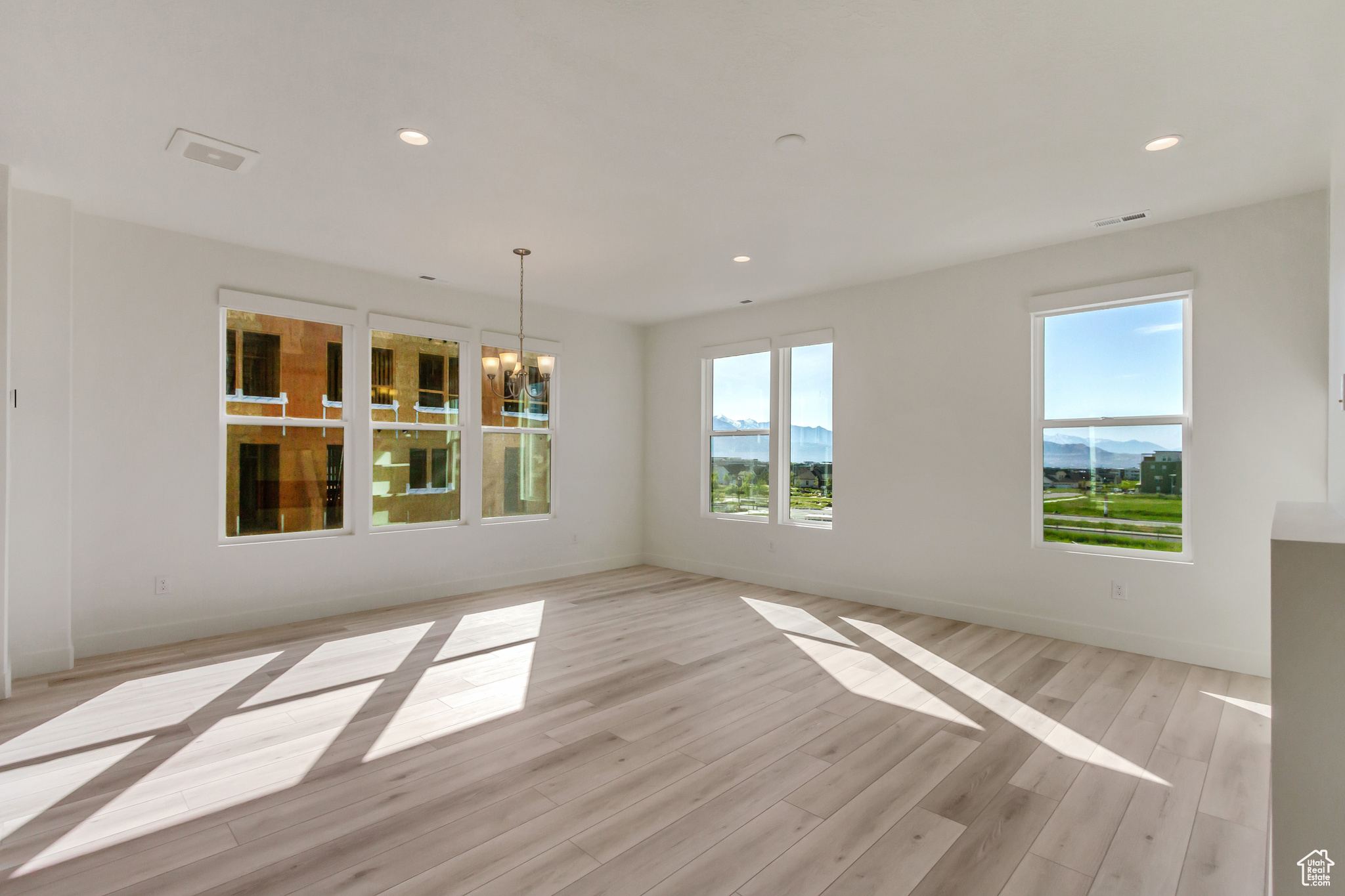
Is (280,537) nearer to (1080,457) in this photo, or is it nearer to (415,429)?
(415,429)

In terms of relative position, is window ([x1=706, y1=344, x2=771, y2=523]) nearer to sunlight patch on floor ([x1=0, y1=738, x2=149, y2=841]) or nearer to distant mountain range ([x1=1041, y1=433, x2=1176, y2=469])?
distant mountain range ([x1=1041, y1=433, x2=1176, y2=469])

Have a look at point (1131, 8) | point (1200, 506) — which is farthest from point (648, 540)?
point (1131, 8)

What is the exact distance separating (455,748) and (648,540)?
4691mm

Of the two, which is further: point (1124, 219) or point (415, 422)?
point (415, 422)

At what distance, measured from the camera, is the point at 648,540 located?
7.42 metres


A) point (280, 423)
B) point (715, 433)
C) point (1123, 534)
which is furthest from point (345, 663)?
point (1123, 534)

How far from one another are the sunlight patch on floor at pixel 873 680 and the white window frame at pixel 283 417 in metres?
3.73

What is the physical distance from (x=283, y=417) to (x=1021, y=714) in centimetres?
525

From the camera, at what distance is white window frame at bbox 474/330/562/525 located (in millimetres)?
6035

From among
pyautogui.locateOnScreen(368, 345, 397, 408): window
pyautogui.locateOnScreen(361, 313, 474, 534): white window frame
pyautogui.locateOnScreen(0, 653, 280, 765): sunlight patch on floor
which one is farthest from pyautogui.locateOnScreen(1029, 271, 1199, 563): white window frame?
pyautogui.locateOnScreen(0, 653, 280, 765): sunlight patch on floor

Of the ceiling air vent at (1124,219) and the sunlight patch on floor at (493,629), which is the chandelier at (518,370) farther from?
the ceiling air vent at (1124,219)

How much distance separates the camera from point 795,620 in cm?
494

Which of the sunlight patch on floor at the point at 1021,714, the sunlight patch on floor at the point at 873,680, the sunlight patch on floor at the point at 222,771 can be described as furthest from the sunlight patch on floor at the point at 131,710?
the sunlight patch on floor at the point at 1021,714

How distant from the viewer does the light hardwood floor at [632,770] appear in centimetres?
198
